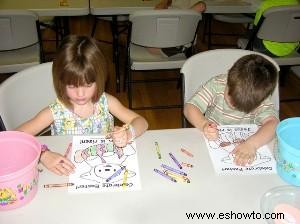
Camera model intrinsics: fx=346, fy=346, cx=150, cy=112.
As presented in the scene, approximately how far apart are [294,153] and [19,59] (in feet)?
6.23

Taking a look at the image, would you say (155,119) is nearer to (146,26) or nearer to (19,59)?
(146,26)

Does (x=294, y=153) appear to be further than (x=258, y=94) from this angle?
No

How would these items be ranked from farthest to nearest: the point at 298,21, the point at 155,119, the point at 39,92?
the point at 155,119
the point at 298,21
the point at 39,92

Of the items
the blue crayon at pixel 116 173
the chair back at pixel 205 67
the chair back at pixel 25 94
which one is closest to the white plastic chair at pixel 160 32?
the chair back at pixel 205 67

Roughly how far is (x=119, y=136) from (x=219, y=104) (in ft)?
1.85

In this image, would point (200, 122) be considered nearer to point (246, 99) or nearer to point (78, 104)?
point (246, 99)

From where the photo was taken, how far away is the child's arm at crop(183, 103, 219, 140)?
124 cm

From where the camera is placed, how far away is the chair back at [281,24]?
2168 millimetres

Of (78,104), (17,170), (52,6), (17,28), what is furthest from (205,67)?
(52,6)

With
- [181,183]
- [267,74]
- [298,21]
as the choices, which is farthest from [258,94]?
[298,21]

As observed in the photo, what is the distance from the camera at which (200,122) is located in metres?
1.34

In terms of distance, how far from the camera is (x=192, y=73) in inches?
61.0

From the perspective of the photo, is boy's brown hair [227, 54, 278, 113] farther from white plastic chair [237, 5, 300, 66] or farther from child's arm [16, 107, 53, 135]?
white plastic chair [237, 5, 300, 66]

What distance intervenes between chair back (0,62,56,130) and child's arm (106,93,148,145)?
275mm
